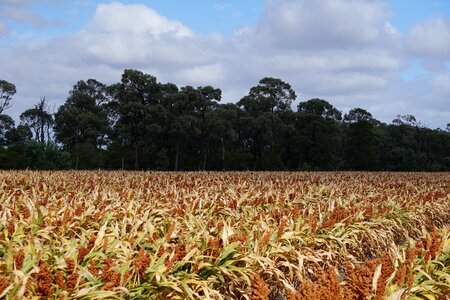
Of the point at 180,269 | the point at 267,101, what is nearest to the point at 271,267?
the point at 180,269

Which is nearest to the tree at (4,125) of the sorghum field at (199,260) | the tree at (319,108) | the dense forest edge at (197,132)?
the dense forest edge at (197,132)

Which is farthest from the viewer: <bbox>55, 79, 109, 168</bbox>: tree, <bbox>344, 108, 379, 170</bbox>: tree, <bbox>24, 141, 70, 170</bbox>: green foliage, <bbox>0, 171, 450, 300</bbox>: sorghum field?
<bbox>344, 108, 379, 170</bbox>: tree

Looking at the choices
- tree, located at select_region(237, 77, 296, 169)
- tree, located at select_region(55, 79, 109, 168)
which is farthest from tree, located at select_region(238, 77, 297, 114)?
tree, located at select_region(55, 79, 109, 168)

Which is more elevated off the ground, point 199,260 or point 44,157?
point 44,157

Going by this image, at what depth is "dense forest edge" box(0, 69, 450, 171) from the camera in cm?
4806

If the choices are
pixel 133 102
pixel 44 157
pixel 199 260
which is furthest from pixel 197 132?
pixel 199 260

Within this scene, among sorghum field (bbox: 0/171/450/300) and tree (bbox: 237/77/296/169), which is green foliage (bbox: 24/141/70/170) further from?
sorghum field (bbox: 0/171/450/300)

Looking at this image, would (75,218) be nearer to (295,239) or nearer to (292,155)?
(295,239)

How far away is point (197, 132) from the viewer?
152 ft

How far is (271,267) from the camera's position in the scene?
4789 millimetres

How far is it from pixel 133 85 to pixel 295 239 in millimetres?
46704

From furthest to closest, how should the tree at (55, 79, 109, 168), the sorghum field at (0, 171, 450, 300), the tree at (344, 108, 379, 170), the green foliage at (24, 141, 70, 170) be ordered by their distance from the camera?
the tree at (344, 108, 379, 170) → the tree at (55, 79, 109, 168) → the green foliage at (24, 141, 70, 170) → the sorghum field at (0, 171, 450, 300)

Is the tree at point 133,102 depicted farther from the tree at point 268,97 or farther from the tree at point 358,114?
the tree at point 358,114

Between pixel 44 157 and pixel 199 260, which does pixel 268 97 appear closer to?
pixel 44 157
